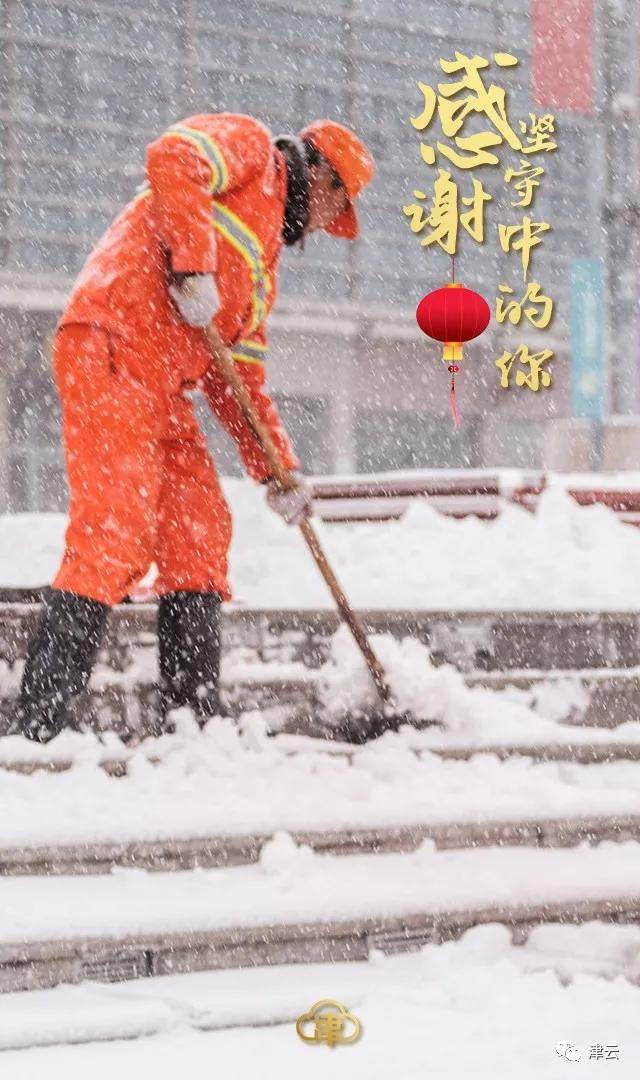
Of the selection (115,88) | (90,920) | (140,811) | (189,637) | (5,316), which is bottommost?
(90,920)

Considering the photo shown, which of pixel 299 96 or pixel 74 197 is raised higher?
pixel 299 96

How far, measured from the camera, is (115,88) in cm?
1553

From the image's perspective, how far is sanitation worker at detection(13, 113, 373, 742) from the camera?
10.0ft

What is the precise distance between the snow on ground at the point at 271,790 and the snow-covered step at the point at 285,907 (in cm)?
8

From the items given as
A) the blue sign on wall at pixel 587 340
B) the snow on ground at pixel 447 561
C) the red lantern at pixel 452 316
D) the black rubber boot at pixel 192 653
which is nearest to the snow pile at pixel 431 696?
the black rubber boot at pixel 192 653

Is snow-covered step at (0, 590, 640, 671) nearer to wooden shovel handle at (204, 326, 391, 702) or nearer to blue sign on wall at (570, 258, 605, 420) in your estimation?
wooden shovel handle at (204, 326, 391, 702)

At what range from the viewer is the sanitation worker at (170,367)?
10.0 feet

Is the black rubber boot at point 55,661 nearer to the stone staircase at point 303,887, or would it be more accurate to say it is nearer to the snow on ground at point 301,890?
the stone staircase at point 303,887

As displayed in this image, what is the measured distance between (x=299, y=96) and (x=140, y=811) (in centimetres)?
1525

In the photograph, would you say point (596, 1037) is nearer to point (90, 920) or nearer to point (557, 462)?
point (90, 920)

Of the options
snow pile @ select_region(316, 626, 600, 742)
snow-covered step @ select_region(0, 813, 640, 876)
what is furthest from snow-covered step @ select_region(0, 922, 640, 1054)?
snow pile @ select_region(316, 626, 600, 742)

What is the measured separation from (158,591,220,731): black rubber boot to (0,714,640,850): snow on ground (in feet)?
1.05

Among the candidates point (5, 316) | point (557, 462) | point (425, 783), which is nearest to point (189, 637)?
point (425, 783)

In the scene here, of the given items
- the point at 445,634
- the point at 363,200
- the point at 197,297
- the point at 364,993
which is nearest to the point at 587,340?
the point at 363,200
